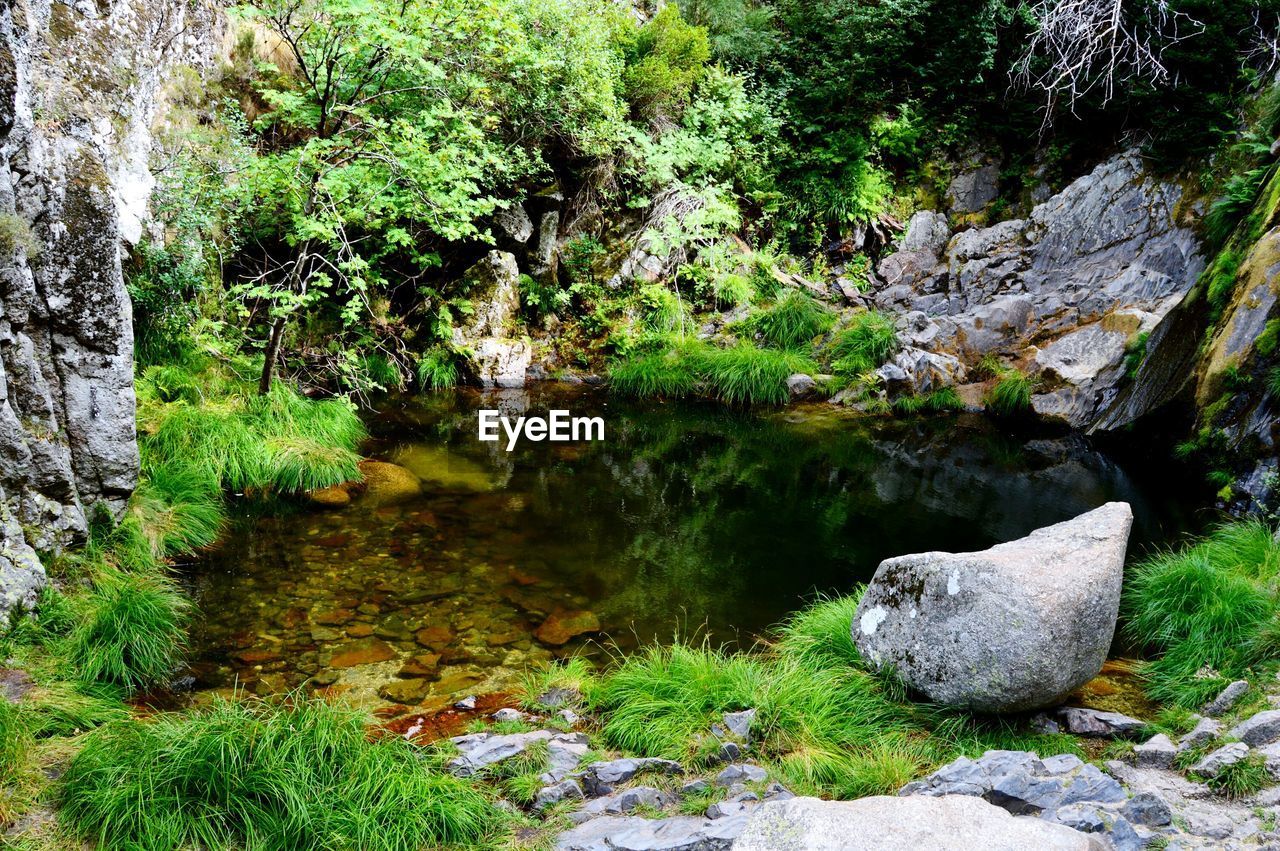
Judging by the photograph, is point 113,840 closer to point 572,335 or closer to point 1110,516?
point 1110,516

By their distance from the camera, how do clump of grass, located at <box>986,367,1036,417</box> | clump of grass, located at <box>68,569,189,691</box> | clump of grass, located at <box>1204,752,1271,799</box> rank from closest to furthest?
clump of grass, located at <box>1204,752,1271,799</box> < clump of grass, located at <box>68,569,189,691</box> < clump of grass, located at <box>986,367,1036,417</box>

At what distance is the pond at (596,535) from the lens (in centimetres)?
577

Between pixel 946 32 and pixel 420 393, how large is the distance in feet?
44.5

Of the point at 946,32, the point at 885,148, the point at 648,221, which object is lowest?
the point at 648,221

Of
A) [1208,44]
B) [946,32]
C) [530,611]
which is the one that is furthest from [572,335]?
[1208,44]

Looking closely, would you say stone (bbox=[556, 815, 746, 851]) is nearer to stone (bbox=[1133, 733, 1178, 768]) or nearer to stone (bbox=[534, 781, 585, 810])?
stone (bbox=[534, 781, 585, 810])

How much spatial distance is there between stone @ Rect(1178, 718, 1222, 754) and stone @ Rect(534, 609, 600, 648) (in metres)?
3.85

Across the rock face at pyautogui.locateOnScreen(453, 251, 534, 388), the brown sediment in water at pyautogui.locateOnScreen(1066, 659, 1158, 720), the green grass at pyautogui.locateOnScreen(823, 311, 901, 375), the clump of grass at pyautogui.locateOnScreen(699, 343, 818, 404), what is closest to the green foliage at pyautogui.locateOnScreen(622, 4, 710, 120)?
the rock face at pyautogui.locateOnScreen(453, 251, 534, 388)

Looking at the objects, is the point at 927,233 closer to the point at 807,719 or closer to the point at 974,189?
the point at 974,189

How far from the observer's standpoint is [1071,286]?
44.6 feet

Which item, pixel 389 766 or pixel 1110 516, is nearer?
pixel 389 766

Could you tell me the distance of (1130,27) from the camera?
511 inches

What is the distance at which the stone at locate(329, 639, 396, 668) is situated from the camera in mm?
5480

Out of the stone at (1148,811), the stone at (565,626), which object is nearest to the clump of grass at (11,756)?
the stone at (565,626)
